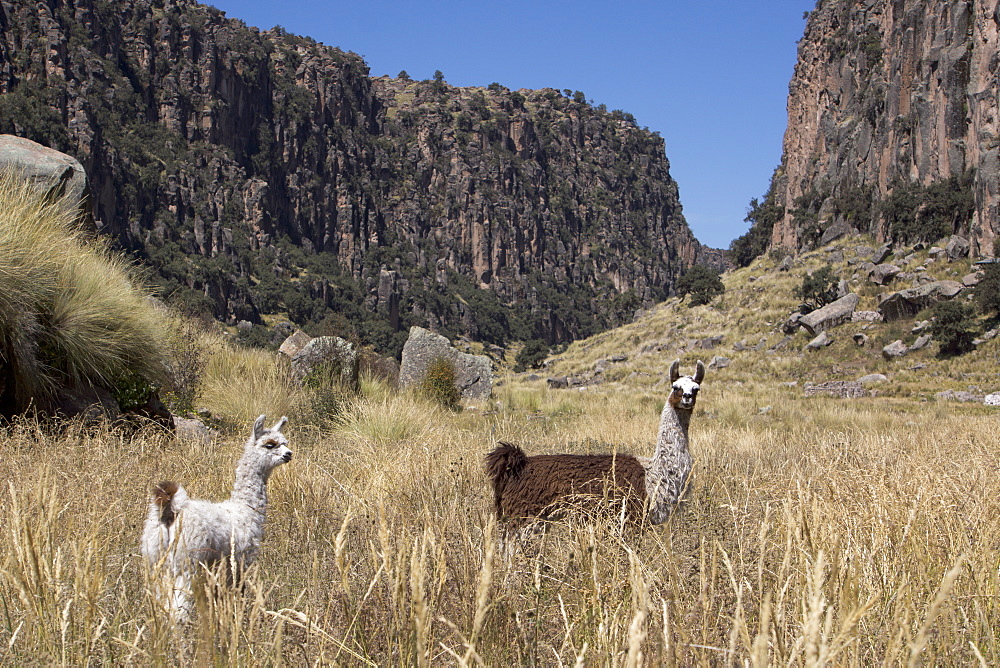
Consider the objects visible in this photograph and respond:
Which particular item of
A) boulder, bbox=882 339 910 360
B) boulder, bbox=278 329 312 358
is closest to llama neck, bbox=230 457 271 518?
boulder, bbox=278 329 312 358

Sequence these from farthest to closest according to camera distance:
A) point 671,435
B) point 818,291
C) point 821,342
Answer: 1. point 818,291
2. point 821,342
3. point 671,435

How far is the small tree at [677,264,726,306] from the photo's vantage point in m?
48.0

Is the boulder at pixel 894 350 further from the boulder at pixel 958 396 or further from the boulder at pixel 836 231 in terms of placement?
the boulder at pixel 836 231

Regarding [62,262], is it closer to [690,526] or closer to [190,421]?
[190,421]

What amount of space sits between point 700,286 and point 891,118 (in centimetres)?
1653

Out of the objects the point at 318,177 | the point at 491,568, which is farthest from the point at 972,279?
the point at 318,177

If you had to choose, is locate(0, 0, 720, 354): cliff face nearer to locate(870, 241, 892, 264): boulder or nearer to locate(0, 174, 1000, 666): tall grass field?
locate(870, 241, 892, 264): boulder

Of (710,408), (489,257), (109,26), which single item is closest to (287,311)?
(109,26)

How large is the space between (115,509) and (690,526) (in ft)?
11.2

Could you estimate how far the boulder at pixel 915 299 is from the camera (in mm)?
26688

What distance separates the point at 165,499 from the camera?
2932mm

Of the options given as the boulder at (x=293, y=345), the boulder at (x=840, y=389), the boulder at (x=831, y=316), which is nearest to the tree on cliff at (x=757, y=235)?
the boulder at (x=831, y=316)

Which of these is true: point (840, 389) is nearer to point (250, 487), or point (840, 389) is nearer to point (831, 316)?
point (831, 316)

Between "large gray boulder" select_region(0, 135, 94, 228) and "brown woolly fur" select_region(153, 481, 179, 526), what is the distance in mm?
8023
